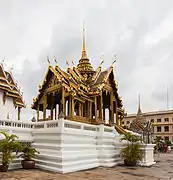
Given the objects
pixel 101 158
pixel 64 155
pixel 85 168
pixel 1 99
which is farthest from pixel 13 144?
pixel 1 99

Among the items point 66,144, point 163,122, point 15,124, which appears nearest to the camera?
point 66,144

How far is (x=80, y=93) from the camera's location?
12578mm

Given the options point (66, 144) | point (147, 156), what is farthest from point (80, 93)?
point (147, 156)

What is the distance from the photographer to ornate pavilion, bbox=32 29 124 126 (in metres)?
12.2

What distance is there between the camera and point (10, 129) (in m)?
9.77

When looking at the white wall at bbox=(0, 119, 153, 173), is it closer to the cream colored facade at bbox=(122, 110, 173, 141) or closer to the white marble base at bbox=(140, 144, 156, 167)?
the white marble base at bbox=(140, 144, 156, 167)

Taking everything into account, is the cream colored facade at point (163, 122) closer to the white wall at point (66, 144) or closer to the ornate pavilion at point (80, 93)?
the ornate pavilion at point (80, 93)

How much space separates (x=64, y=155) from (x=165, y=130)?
4740 cm

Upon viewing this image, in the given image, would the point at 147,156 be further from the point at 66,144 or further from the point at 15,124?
the point at 15,124

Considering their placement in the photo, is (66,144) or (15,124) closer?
(66,144)

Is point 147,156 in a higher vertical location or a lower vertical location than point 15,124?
lower

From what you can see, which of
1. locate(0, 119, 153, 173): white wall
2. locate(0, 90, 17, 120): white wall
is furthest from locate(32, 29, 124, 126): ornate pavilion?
locate(0, 90, 17, 120): white wall

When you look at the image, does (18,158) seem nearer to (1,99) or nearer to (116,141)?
(116,141)

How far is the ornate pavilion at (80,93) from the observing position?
40.0 ft
